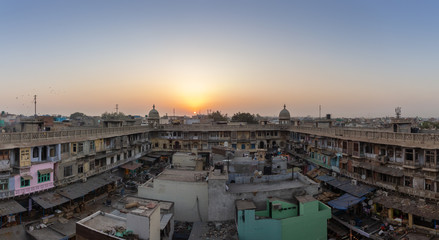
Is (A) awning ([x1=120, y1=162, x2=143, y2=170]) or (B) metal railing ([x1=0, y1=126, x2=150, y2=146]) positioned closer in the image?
(B) metal railing ([x1=0, y1=126, x2=150, y2=146])

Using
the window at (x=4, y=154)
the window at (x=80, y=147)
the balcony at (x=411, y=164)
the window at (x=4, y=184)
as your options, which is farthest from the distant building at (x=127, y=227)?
the balcony at (x=411, y=164)

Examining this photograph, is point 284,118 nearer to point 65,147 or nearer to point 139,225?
point 65,147

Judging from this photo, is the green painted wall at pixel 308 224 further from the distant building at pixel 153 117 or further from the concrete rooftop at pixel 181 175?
the distant building at pixel 153 117

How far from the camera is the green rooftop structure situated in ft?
62.2

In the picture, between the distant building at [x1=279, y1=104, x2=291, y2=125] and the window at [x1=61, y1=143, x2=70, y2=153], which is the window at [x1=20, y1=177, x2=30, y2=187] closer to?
the window at [x1=61, y1=143, x2=70, y2=153]

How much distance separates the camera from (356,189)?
1116 inches

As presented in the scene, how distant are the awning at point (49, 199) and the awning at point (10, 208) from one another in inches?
61.3

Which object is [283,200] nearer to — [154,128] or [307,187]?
[307,187]

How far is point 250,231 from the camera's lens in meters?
18.9

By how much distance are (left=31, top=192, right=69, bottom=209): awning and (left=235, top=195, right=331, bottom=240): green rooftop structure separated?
1770 centimetres

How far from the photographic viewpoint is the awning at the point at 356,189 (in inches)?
1066

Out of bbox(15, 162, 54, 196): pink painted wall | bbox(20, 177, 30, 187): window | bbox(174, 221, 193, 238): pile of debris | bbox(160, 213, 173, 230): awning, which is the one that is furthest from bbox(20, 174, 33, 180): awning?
bbox(174, 221, 193, 238): pile of debris

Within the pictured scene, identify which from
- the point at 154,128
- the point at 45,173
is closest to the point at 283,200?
the point at 45,173

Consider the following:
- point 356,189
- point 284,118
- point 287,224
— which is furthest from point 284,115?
point 287,224
